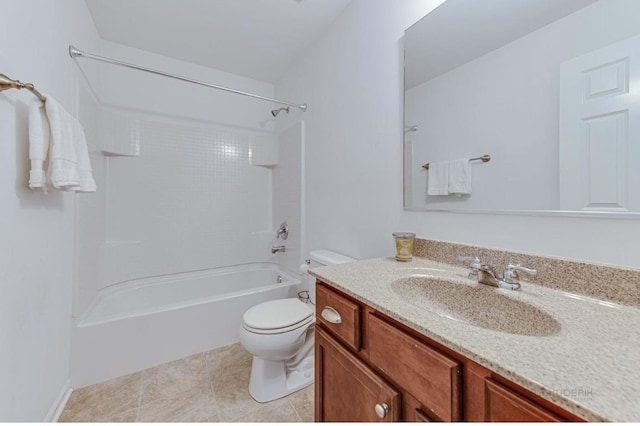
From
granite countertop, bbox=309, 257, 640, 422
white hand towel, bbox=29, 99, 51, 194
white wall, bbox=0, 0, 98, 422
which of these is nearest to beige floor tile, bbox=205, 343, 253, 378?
white wall, bbox=0, 0, 98, 422

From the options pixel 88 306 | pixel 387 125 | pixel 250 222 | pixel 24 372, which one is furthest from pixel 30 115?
pixel 250 222

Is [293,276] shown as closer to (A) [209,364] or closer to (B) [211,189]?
(A) [209,364]

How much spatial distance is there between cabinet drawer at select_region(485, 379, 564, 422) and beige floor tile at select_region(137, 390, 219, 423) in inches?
50.9

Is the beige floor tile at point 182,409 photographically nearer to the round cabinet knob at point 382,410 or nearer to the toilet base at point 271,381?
the toilet base at point 271,381

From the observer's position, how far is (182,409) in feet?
4.23

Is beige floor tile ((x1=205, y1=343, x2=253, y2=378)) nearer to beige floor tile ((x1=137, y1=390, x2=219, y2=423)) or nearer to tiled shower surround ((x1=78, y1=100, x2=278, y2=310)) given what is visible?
beige floor tile ((x1=137, y1=390, x2=219, y2=423))

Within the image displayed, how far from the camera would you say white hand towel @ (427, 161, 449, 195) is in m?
1.14

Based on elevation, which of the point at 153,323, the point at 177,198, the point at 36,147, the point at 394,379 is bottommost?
the point at 153,323

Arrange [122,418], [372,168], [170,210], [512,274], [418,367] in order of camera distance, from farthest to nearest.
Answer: [170,210] < [372,168] < [122,418] < [512,274] < [418,367]

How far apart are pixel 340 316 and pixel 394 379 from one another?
24 centimetres

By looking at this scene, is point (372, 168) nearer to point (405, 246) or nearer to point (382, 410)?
point (405, 246)

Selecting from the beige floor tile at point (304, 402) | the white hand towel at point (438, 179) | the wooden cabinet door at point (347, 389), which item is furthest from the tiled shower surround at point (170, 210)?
the white hand towel at point (438, 179)

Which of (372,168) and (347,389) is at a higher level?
(372,168)

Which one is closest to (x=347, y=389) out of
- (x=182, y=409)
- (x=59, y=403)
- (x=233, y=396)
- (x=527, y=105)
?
(x=233, y=396)
